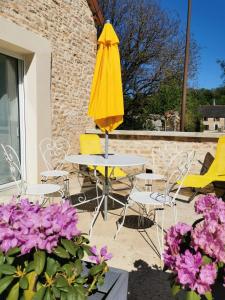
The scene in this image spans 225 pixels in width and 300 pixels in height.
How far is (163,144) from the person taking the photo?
764cm

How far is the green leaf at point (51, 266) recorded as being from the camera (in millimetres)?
1502

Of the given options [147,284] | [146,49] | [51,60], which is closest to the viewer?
[147,284]

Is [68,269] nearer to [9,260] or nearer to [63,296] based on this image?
[63,296]

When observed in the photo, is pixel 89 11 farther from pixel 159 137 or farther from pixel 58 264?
pixel 58 264

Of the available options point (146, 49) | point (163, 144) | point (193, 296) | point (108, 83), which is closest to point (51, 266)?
point (193, 296)

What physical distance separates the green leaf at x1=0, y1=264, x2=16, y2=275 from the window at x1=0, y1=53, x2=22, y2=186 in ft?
14.9

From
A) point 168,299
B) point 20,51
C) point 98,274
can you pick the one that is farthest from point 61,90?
point 98,274

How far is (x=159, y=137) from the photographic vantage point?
7.66 metres

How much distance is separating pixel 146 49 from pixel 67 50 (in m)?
12.5

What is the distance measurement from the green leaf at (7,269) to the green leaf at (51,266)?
157 mm

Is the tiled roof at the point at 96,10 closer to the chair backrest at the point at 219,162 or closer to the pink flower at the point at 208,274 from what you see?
the chair backrest at the point at 219,162

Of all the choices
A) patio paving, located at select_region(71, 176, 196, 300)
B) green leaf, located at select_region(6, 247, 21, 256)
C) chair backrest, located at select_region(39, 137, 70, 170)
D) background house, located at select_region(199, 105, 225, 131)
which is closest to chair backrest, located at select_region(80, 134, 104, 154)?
chair backrest, located at select_region(39, 137, 70, 170)

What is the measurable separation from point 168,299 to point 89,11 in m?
7.68

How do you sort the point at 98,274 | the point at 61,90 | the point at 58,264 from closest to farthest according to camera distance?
1. the point at 58,264
2. the point at 98,274
3. the point at 61,90
